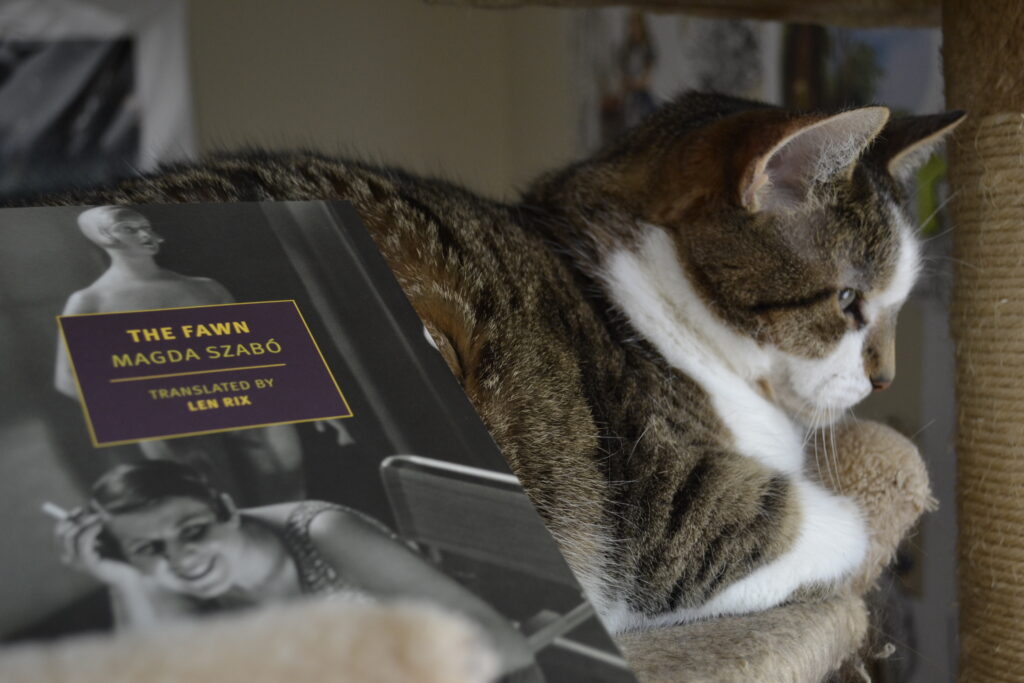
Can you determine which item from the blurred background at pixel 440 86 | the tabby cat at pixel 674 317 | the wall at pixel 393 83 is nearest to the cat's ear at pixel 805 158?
the tabby cat at pixel 674 317

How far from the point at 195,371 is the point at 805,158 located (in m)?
0.68

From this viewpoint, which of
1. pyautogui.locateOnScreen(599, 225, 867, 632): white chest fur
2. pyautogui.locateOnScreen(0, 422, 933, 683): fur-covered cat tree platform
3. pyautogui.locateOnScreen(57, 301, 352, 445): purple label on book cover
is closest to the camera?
pyautogui.locateOnScreen(0, 422, 933, 683): fur-covered cat tree platform

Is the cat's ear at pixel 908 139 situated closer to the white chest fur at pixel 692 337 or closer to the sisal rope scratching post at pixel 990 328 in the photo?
the sisal rope scratching post at pixel 990 328

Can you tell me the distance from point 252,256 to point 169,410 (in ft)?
0.54

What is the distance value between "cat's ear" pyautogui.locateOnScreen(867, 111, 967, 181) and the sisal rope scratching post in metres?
0.04

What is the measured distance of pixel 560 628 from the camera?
474mm

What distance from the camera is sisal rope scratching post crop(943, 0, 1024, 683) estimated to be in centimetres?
100

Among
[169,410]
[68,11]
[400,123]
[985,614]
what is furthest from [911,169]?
[68,11]

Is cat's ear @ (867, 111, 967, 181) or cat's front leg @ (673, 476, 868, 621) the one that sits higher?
cat's ear @ (867, 111, 967, 181)

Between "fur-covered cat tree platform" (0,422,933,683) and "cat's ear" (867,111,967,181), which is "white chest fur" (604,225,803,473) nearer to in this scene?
"cat's ear" (867,111,967,181)

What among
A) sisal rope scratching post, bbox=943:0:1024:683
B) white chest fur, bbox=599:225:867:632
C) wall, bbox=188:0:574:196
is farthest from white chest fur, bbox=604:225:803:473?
wall, bbox=188:0:574:196

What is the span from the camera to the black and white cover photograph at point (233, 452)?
17.5 inches

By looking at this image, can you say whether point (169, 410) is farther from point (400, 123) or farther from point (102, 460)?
point (400, 123)

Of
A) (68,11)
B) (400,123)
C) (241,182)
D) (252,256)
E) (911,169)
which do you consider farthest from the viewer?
(400,123)
